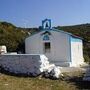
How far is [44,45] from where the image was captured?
22.0 meters

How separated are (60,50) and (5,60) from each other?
5437mm

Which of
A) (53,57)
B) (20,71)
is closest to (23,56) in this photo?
(20,71)

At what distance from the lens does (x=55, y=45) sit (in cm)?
2136

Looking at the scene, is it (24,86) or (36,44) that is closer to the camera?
(24,86)

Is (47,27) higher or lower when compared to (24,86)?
higher

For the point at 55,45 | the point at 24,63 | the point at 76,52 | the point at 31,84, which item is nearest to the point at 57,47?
the point at 55,45

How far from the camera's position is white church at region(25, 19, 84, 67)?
20.9 metres

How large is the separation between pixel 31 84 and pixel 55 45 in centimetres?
781

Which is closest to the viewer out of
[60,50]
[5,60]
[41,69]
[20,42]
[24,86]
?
[24,86]

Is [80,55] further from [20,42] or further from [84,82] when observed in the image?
[84,82]

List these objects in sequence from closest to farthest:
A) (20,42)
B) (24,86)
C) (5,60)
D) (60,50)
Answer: (24,86)
(5,60)
(60,50)
(20,42)

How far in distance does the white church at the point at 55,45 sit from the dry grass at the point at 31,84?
5957 millimetres

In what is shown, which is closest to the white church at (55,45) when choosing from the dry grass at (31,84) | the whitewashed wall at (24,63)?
the whitewashed wall at (24,63)

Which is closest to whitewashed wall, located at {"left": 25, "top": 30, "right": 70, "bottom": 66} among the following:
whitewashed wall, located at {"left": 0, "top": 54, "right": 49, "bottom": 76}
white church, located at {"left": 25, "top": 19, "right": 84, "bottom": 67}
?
white church, located at {"left": 25, "top": 19, "right": 84, "bottom": 67}
